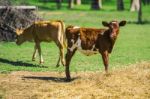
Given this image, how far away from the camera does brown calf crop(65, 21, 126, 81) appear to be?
14961 mm

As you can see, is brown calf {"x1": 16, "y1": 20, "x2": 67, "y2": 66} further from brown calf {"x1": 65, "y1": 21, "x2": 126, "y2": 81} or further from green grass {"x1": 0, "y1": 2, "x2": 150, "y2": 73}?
brown calf {"x1": 65, "y1": 21, "x2": 126, "y2": 81}

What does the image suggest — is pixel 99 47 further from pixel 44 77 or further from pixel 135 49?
pixel 135 49

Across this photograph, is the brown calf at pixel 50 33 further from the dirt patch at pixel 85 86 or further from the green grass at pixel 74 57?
the dirt patch at pixel 85 86

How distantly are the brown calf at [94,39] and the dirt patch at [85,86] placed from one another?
2.22 feet

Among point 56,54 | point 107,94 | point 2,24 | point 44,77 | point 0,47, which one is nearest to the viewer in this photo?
point 107,94

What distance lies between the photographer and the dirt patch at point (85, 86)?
13.1 metres

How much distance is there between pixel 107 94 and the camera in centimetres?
1298

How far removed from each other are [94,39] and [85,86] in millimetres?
1817

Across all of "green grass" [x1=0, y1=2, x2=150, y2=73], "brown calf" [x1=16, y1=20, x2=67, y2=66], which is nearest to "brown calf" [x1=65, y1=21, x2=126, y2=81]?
"green grass" [x1=0, y1=2, x2=150, y2=73]

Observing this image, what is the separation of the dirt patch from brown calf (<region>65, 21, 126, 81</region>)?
68 cm

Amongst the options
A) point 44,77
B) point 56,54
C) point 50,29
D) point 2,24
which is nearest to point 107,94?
point 44,77

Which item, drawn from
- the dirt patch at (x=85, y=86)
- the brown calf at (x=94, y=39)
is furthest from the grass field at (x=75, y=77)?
the brown calf at (x=94, y=39)

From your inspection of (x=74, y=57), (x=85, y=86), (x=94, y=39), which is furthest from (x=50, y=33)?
(x=85, y=86)

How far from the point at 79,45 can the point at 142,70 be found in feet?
5.99
